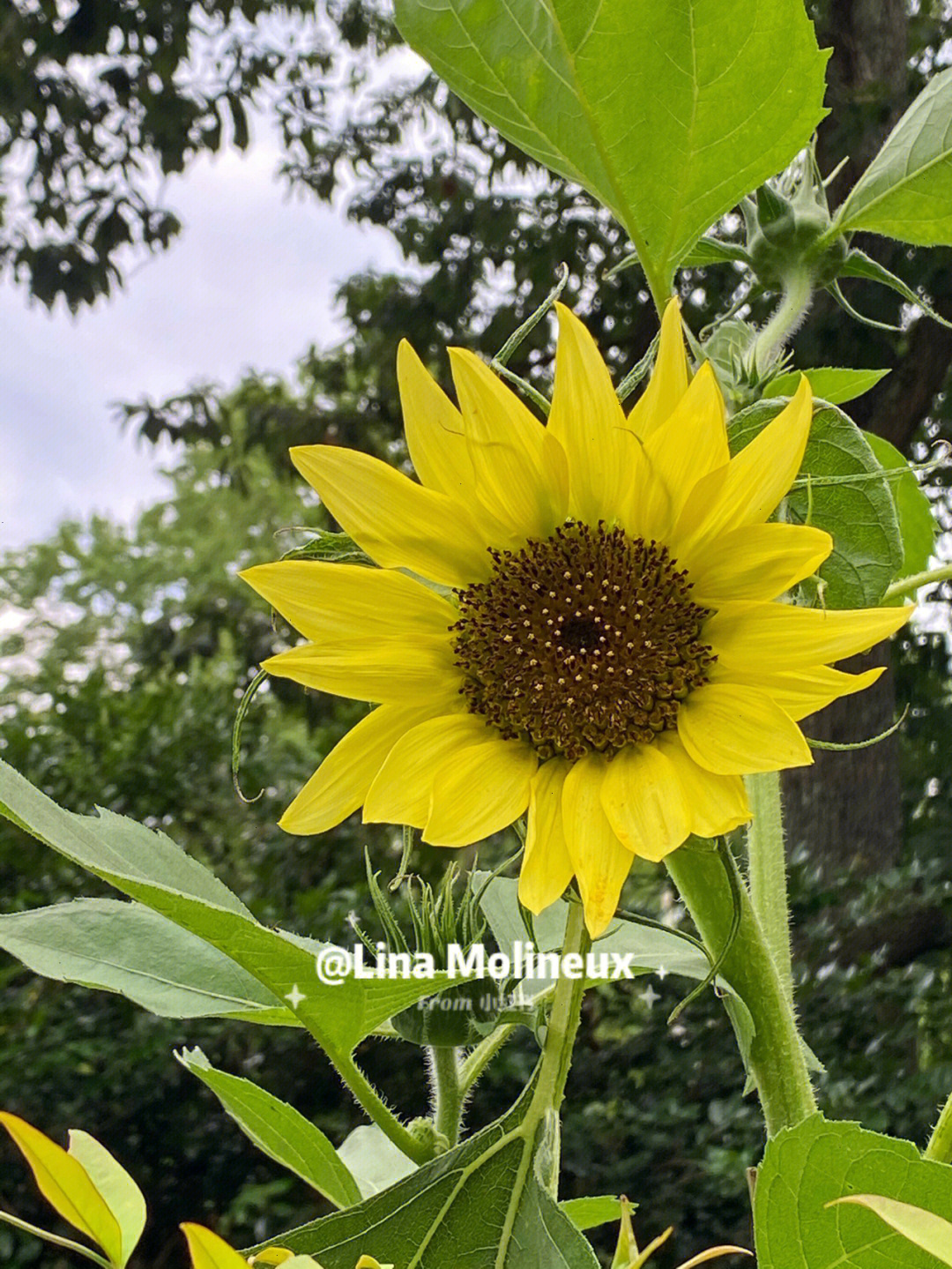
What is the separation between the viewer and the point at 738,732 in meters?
0.23

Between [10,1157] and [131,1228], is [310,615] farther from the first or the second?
[10,1157]

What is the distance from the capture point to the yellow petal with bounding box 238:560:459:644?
236 millimetres

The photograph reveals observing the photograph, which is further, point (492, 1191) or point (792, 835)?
point (792, 835)

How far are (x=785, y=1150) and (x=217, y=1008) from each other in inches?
5.0

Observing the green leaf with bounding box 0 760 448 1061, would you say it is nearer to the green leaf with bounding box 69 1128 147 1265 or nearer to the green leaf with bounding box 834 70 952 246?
the green leaf with bounding box 69 1128 147 1265

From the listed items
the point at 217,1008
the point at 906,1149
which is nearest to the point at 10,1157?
the point at 217,1008

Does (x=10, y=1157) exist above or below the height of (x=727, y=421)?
above

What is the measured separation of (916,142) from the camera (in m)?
0.30

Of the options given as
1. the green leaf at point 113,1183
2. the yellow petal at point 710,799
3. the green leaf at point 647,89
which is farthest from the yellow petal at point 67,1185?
the green leaf at point 647,89

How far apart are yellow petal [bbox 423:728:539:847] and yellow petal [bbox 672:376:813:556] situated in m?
0.06

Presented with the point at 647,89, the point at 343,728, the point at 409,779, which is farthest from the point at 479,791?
the point at 343,728

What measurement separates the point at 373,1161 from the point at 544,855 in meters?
0.20

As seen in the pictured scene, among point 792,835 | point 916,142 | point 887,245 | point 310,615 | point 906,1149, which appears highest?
point 887,245

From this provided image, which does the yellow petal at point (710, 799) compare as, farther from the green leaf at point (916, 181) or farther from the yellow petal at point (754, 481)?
the green leaf at point (916, 181)
